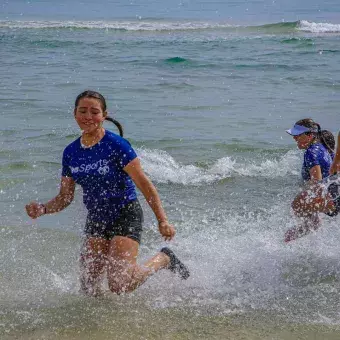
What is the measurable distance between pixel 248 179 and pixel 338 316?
444cm

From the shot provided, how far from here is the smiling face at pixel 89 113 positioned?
5074mm

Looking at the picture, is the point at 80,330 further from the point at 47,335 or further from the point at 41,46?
the point at 41,46

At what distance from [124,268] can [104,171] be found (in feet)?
2.35

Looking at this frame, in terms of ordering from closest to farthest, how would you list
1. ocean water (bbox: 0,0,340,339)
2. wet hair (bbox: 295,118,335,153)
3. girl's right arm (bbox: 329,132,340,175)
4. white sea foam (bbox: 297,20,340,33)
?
ocean water (bbox: 0,0,340,339) < girl's right arm (bbox: 329,132,340,175) < wet hair (bbox: 295,118,335,153) < white sea foam (bbox: 297,20,340,33)

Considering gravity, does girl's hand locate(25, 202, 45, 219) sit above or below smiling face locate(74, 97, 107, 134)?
below

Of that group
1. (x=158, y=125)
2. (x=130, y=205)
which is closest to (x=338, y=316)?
(x=130, y=205)

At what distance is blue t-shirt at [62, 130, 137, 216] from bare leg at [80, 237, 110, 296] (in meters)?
0.25

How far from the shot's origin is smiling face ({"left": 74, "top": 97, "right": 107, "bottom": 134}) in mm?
5074

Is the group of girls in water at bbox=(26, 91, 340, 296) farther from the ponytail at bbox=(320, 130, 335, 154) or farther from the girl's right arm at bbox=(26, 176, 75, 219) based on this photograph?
the ponytail at bbox=(320, 130, 335, 154)

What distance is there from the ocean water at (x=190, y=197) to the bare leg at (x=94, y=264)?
0.10 m

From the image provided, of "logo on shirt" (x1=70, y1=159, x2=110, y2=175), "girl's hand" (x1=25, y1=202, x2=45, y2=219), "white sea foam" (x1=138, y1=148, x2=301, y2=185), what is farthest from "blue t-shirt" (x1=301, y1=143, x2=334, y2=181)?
"white sea foam" (x1=138, y1=148, x2=301, y2=185)

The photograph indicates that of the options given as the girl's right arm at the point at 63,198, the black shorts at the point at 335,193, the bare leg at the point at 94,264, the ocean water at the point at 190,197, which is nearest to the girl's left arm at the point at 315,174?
the black shorts at the point at 335,193

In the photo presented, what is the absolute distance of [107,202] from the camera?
5199 millimetres

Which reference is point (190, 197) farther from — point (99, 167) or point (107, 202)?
point (99, 167)
